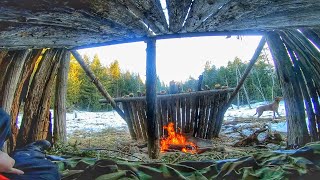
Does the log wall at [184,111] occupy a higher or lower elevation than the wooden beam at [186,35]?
lower

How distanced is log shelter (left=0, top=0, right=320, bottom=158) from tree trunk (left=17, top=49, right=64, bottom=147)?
0.05 feet

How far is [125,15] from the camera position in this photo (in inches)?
103

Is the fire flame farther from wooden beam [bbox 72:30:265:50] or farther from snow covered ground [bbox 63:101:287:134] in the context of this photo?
snow covered ground [bbox 63:101:287:134]

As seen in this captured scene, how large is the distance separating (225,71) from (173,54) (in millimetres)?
19734

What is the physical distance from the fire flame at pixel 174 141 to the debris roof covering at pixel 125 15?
346 cm

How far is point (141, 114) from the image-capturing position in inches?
272

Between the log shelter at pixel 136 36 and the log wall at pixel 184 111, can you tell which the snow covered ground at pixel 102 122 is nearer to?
the log wall at pixel 184 111

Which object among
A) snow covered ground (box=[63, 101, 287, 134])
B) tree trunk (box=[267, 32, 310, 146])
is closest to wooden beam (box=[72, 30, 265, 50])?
tree trunk (box=[267, 32, 310, 146])

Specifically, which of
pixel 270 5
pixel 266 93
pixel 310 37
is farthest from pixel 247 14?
pixel 266 93

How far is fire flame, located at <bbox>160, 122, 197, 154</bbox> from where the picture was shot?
6191 millimetres

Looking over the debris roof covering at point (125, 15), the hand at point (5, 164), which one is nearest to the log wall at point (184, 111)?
the debris roof covering at point (125, 15)

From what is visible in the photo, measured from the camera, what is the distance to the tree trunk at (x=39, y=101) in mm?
3898

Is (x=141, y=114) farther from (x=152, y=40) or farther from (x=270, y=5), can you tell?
(x=270, y=5)

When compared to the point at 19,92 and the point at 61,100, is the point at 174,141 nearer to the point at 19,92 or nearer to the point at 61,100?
the point at 61,100
